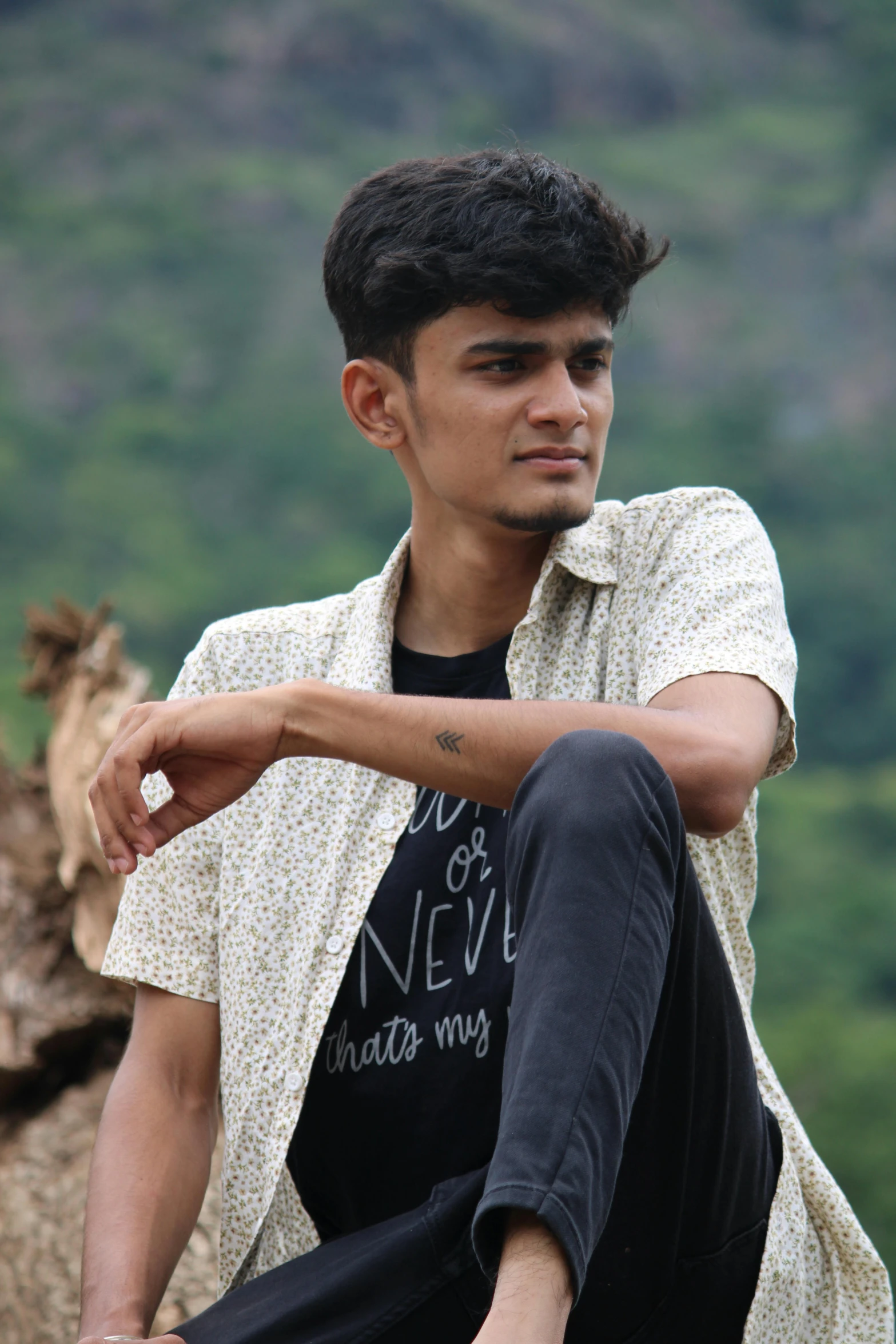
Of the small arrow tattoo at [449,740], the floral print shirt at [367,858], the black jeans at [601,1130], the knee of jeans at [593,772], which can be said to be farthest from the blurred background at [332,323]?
the knee of jeans at [593,772]

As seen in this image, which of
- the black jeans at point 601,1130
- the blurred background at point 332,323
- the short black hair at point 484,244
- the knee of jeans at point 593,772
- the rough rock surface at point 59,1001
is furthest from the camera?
the blurred background at point 332,323

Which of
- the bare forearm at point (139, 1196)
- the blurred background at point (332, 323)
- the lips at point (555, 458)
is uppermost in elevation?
the blurred background at point (332, 323)

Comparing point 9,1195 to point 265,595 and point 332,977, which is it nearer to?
point 332,977

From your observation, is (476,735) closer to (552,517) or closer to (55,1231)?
(552,517)

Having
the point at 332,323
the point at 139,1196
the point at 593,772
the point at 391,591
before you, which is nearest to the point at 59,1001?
the point at 139,1196

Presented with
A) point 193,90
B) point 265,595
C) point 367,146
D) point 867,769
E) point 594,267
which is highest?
point 193,90

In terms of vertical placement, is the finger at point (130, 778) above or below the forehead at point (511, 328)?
below

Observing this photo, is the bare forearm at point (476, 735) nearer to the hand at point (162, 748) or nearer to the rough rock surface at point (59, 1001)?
the hand at point (162, 748)

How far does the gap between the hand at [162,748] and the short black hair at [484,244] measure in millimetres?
699

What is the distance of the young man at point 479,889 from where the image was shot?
5.15 ft

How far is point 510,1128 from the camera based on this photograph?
4.83 ft

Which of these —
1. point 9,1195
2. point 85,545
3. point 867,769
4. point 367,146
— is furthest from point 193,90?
point 9,1195

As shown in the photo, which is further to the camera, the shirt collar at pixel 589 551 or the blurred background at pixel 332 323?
the blurred background at pixel 332 323

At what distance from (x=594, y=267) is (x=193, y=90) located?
5776 centimetres
